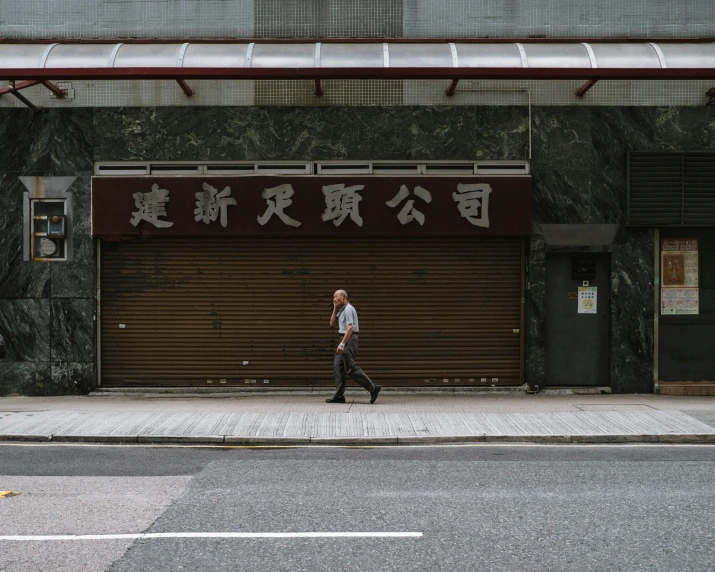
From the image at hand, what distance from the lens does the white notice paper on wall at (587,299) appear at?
14.5 meters

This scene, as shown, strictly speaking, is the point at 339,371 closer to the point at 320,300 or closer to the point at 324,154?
the point at 320,300

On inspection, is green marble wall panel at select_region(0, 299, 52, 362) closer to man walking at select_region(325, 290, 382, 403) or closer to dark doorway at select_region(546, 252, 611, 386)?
man walking at select_region(325, 290, 382, 403)

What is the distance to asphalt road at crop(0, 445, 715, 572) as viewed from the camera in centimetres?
555

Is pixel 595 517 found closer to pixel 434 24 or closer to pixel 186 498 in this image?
pixel 186 498

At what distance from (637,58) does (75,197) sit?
10.2m

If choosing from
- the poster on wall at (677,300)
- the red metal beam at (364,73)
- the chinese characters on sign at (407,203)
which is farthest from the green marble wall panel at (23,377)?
the poster on wall at (677,300)

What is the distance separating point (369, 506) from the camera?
6.92 meters

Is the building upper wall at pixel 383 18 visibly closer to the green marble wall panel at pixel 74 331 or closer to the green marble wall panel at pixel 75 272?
the green marble wall panel at pixel 75 272

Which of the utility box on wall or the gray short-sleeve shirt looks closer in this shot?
the gray short-sleeve shirt

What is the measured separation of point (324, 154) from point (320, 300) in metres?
→ 2.59

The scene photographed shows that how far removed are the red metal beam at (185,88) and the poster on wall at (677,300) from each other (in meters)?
9.03

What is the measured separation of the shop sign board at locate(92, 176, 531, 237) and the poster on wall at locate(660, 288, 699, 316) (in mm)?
2756

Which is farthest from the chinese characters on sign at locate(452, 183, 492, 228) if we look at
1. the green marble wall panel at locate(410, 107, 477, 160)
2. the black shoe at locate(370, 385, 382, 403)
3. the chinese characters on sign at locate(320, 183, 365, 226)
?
→ the black shoe at locate(370, 385, 382, 403)

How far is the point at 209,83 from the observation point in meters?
14.3
